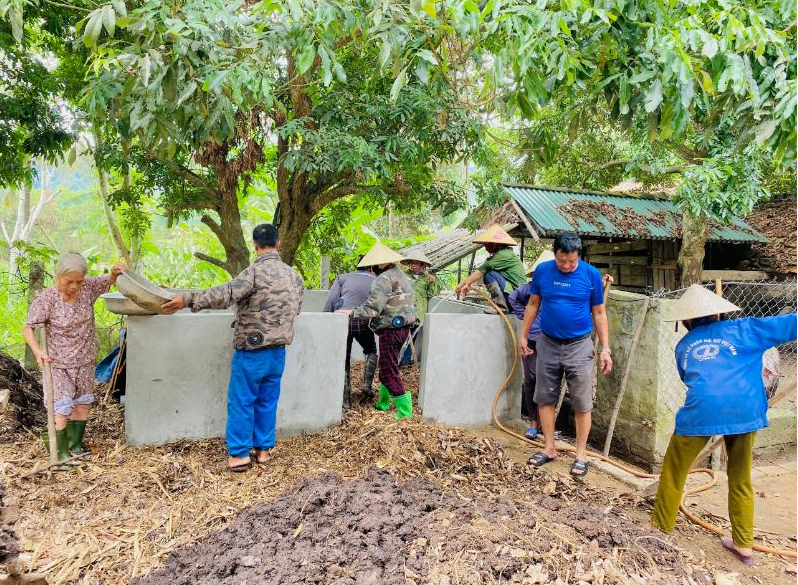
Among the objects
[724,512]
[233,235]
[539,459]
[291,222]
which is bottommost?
[724,512]

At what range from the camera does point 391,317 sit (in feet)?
16.8

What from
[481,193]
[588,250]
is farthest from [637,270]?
[481,193]

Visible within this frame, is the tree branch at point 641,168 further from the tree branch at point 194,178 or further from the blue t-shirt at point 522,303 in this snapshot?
the tree branch at point 194,178

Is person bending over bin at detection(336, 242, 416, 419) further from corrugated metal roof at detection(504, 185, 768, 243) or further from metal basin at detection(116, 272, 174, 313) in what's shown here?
corrugated metal roof at detection(504, 185, 768, 243)

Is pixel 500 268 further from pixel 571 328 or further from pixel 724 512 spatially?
pixel 724 512

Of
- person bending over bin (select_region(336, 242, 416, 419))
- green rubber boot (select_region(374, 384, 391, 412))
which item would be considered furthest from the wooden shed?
green rubber boot (select_region(374, 384, 391, 412))

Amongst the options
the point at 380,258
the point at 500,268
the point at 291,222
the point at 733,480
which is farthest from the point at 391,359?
the point at 291,222

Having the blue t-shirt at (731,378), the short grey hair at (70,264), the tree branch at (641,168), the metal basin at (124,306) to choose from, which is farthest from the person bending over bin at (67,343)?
the tree branch at (641,168)

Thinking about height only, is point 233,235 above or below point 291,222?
below

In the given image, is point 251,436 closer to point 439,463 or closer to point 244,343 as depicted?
point 244,343

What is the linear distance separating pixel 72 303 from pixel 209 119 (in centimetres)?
188

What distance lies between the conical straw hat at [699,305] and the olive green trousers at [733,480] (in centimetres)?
73

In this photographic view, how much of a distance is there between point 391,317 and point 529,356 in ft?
4.65

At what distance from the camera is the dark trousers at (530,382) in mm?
5355
